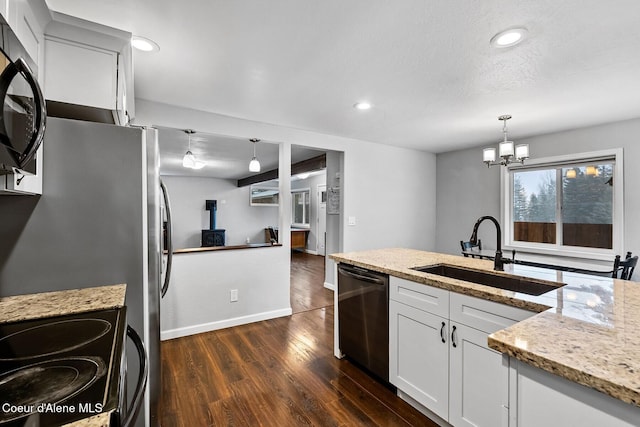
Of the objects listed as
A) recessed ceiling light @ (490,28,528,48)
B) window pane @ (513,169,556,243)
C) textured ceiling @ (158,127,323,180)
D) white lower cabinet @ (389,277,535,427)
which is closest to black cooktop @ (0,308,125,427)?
white lower cabinet @ (389,277,535,427)

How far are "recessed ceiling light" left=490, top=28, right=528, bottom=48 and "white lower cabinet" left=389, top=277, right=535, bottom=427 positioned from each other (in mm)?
1531

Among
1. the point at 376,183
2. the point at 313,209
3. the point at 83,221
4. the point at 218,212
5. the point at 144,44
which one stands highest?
the point at 144,44

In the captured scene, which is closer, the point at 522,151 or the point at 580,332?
the point at 580,332

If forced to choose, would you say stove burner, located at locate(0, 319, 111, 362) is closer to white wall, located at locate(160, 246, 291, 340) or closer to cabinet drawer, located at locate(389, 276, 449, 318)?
cabinet drawer, located at locate(389, 276, 449, 318)

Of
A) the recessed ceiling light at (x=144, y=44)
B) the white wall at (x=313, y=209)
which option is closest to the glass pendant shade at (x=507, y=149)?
the recessed ceiling light at (x=144, y=44)

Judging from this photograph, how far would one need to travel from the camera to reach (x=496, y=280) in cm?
190

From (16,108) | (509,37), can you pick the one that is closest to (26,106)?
(16,108)

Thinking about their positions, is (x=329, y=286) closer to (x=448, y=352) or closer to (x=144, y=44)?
(x=448, y=352)

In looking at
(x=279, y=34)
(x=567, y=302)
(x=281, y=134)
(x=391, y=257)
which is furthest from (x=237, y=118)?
(x=567, y=302)

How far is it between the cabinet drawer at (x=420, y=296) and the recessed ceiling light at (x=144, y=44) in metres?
2.16

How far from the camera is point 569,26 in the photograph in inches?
64.2

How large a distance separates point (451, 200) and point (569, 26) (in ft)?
12.2

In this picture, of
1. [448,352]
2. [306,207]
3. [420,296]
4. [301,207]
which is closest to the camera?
[448,352]

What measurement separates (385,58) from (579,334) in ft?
6.08
